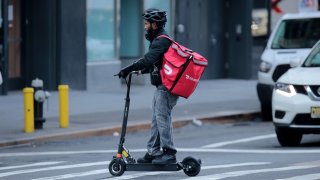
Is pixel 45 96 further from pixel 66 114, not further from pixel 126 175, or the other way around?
pixel 126 175

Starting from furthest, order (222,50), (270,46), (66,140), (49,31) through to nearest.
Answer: (222,50), (49,31), (270,46), (66,140)

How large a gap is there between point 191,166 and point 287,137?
3975 mm

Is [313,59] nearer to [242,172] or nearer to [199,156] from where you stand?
[199,156]

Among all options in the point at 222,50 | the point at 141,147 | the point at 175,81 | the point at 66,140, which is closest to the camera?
the point at 175,81

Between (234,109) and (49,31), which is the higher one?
(49,31)

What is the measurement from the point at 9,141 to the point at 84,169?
12.0 feet

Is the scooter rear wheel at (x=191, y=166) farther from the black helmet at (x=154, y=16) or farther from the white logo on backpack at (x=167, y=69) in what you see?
the black helmet at (x=154, y=16)

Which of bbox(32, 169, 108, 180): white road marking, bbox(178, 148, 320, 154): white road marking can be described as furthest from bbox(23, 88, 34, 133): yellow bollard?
bbox(32, 169, 108, 180): white road marking

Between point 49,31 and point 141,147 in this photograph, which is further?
point 49,31

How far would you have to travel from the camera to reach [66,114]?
16672mm

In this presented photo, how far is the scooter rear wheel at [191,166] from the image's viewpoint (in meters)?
10.7

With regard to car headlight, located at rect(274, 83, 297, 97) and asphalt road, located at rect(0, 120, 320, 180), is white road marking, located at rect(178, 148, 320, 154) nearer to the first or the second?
asphalt road, located at rect(0, 120, 320, 180)

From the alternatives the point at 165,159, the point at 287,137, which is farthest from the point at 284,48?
the point at 165,159

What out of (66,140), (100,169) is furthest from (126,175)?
(66,140)
